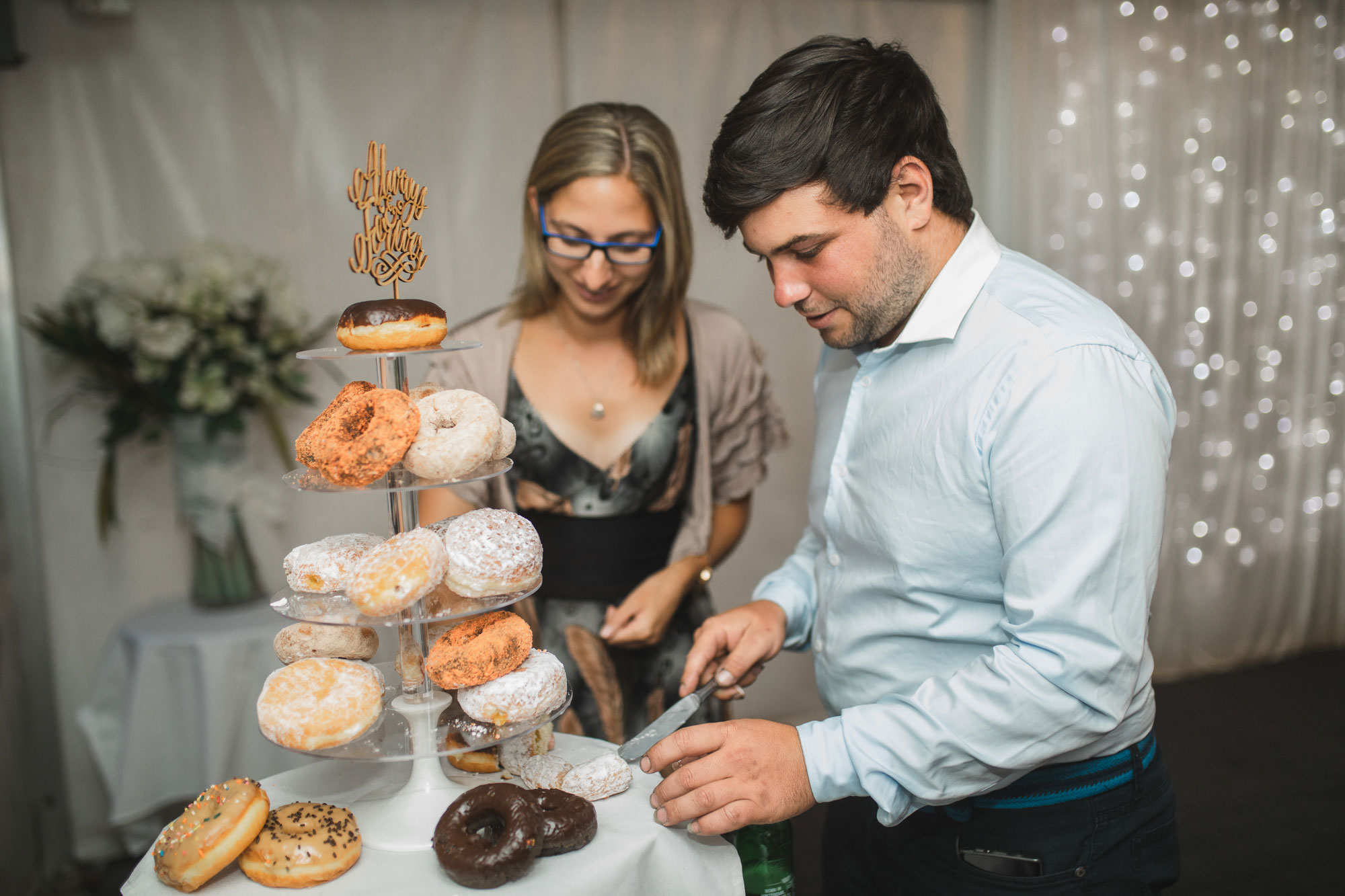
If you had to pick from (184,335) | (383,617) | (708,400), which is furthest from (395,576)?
(184,335)

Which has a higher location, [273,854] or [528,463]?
[528,463]

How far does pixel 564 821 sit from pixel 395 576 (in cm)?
35

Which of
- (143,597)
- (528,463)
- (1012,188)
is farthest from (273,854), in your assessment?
(1012,188)

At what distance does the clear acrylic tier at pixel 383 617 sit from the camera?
3.34 ft

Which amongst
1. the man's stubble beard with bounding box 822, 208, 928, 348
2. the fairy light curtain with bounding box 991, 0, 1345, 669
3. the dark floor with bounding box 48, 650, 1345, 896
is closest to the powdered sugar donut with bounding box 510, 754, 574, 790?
the man's stubble beard with bounding box 822, 208, 928, 348

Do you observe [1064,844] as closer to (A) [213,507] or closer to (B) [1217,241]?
(A) [213,507]

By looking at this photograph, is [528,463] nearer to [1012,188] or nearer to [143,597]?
[143,597]

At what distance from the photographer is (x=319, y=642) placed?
3.76 ft

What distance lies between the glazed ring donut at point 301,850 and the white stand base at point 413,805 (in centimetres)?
4

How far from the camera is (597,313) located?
196 centimetres

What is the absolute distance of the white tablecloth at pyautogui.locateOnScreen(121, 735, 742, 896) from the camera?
3.37 feet

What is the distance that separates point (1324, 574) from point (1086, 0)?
308cm

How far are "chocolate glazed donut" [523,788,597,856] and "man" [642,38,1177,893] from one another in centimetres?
9

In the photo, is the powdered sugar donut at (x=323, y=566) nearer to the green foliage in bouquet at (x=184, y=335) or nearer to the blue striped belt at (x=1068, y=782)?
the blue striped belt at (x=1068, y=782)
